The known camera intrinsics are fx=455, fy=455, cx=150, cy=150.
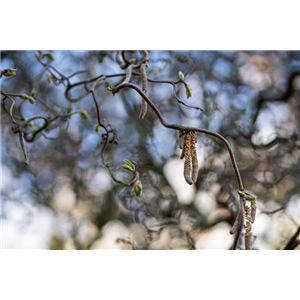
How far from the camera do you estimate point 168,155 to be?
306cm

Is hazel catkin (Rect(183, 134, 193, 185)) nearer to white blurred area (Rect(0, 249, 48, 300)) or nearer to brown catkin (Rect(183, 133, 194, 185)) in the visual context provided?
brown catkin (Rect(183, 133, 194, 185))

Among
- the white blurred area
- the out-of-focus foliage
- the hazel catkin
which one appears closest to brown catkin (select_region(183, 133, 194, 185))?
the hazel catkin

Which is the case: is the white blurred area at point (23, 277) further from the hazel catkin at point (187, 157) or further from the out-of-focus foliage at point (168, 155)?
the hazel catkin at point (187, 157)

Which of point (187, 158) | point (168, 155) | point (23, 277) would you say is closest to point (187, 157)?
point (187, 158)

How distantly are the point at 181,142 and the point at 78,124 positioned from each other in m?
2.14

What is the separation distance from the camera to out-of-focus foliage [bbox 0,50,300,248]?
3.00 metres

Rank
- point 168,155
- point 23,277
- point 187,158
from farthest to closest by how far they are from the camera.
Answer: point 168,155, point 23,277, point 187,158

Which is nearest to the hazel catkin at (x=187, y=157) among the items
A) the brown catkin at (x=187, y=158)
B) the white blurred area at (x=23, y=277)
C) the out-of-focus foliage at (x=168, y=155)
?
the brown catkin at (x=187, y=158)

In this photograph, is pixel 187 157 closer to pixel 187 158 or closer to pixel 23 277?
pixel 187 158

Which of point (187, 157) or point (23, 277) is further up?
point (187, 157)
